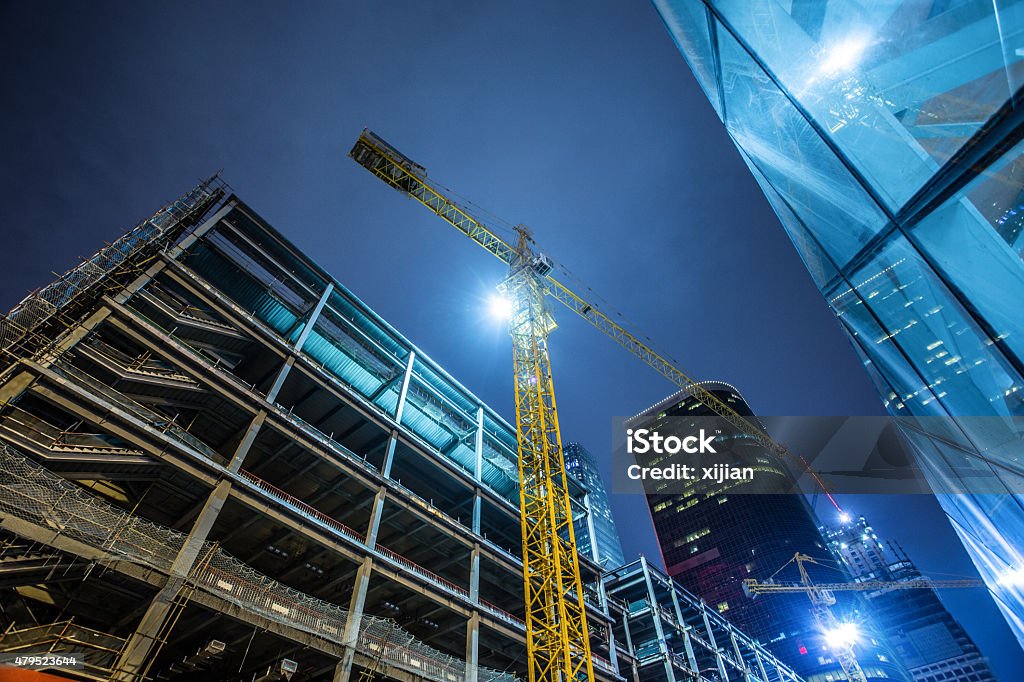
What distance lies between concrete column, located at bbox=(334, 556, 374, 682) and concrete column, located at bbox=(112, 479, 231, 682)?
6.31 meters

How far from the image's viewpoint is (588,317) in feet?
168

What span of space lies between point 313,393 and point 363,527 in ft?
28.8

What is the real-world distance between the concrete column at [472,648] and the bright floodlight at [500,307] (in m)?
22.9

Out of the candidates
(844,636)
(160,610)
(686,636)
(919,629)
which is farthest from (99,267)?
(919,629)

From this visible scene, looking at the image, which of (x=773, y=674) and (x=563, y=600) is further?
(x=773, y=674)

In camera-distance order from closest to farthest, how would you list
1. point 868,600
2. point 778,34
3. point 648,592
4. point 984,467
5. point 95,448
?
1. point 778,34
2. point 984,467
3. point 95,448
4. point 648,592
5. point 868,600

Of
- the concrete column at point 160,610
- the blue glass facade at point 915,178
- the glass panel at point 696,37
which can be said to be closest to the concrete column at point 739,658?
the concrete column at point 160,610

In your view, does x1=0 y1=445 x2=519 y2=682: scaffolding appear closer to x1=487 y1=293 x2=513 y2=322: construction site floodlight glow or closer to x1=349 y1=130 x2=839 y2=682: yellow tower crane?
x1=349 y1=130 x2=839 y2=682: yellow tower crane

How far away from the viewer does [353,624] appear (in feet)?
67.0

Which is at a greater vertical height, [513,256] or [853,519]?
[853,519]

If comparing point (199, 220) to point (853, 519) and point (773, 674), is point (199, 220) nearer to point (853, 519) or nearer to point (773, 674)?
point (773, 674)

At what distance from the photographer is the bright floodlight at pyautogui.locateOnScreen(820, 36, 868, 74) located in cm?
394

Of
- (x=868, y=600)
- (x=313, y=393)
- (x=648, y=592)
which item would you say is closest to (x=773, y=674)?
(x=648, y=592)

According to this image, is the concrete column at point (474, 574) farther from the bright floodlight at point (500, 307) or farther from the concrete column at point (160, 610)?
the bright floodlight at point (500, 307)
